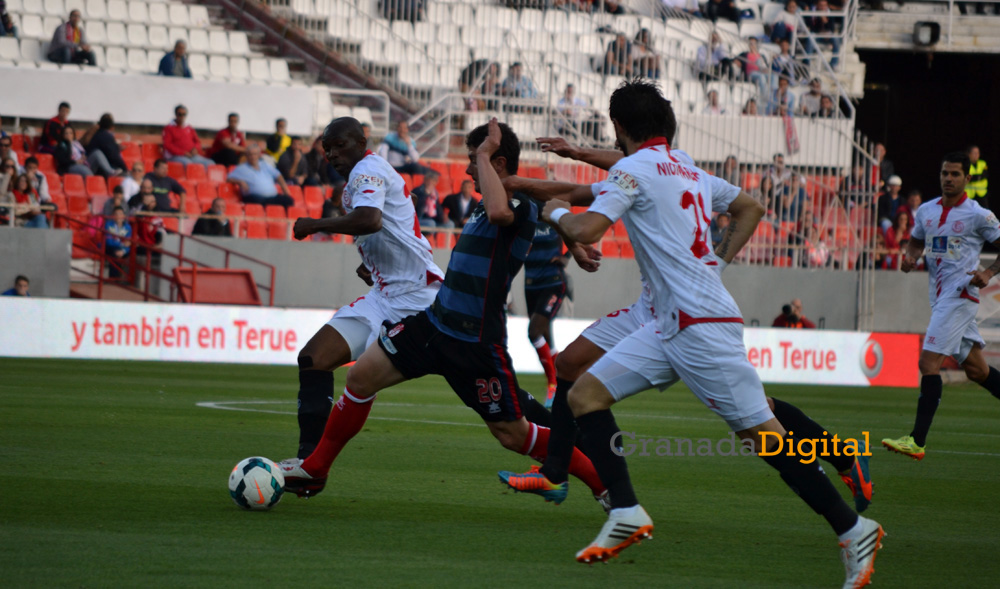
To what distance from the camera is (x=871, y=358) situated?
1991 centimetres

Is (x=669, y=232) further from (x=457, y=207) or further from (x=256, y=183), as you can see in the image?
(x=256, y=183)

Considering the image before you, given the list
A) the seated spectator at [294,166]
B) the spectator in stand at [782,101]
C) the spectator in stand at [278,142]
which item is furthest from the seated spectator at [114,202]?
the spectator in stand at [782,101]

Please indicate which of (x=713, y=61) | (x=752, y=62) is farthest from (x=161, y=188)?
(x=752, y=62)

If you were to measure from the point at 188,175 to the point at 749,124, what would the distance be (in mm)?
10910

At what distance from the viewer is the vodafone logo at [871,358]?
65.0 feet

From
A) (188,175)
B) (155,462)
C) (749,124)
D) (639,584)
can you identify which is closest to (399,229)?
(155,462)

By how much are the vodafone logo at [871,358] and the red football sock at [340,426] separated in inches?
589

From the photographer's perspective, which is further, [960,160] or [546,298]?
[546,298]

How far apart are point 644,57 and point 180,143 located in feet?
32.5

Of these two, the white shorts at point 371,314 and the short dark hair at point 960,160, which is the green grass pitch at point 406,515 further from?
the short dark hair at point 960,160

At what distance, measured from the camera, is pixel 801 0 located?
2952 cm

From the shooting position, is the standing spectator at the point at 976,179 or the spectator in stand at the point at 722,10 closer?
the standing spectator at the point at 976,179

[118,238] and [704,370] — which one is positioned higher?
[704,370]

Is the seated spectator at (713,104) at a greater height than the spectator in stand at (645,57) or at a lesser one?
lesser
